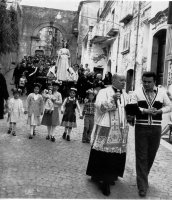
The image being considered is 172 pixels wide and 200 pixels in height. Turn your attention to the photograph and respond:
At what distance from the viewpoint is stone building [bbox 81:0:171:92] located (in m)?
14.2

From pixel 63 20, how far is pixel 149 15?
2669cm

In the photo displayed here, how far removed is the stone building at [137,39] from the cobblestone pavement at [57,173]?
566cm

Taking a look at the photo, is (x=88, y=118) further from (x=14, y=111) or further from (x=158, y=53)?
(x=158, y=53)

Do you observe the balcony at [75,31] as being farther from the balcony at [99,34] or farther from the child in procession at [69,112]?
the child in procession at [69,112]

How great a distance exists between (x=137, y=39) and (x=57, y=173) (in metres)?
12.8

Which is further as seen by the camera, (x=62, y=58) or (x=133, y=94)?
(x=62, y=58)

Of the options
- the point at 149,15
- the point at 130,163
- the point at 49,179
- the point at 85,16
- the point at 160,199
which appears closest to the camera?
the point at 160,199

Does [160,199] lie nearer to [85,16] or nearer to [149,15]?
[149,15]

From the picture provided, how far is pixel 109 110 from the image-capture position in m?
5.07

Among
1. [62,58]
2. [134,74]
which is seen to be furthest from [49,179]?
[134,74]

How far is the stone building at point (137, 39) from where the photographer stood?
46.5ft

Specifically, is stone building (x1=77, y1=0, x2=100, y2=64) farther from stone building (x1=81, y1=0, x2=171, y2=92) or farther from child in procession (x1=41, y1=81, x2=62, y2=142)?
child in procession (x1=41, y1=81, x2=62, y2=142)

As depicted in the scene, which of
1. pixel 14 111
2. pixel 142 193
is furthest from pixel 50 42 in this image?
pixel 142 193

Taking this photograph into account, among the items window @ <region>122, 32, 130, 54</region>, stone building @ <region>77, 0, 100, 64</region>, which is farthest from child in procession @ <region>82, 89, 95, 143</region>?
stone building @ <region>77, 0, 100, 64</region>
